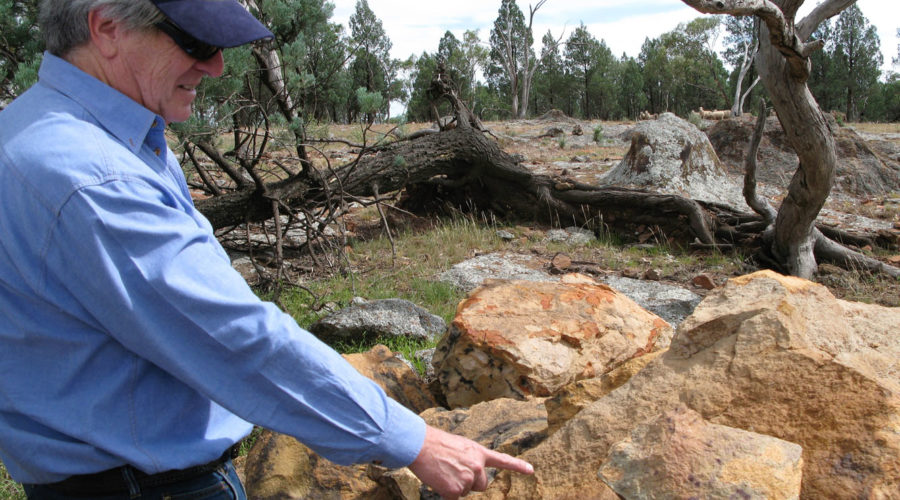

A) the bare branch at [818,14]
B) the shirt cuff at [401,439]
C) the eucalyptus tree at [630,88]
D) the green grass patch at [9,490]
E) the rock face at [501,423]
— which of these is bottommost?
the green grass patch at [9,490]

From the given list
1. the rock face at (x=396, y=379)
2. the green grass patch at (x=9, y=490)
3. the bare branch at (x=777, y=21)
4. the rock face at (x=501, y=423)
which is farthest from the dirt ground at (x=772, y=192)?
the rock face at (x=501, y=423)

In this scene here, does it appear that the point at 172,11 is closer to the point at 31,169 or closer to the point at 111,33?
the point at 111,33

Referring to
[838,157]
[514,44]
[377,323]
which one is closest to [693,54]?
[514,44]

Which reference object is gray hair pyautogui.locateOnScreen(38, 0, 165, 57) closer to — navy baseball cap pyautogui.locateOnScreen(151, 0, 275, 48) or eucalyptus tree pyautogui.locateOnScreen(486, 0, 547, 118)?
navy baseball cap pyautogui.locateOnScreen(151, 0, 275, 48)

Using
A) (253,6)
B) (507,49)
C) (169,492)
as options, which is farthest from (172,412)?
(507,49)

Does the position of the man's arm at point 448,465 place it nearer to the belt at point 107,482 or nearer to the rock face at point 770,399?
the rock face at point 770,399

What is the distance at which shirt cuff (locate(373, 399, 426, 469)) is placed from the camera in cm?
125

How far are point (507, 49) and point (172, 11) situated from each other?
166ft

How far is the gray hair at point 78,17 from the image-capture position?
1.17 m

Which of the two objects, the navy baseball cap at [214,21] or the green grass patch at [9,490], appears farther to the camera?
the green grass patch at [9,490]

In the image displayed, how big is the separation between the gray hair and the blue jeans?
90 centimetres

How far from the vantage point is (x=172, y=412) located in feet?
4.18

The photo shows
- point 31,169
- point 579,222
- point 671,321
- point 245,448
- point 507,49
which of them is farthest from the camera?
point 507,49

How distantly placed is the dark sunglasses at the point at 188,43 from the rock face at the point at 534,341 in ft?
6.32
